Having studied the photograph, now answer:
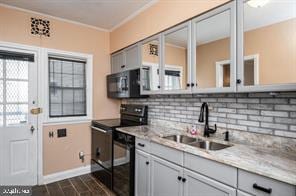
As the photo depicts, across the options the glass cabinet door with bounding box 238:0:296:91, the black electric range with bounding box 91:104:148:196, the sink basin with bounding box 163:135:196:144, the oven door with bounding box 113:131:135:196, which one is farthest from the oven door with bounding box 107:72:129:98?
the glass cabinet door with bounding box 238:0:296:91

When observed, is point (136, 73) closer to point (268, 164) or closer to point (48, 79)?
point (48, 79)

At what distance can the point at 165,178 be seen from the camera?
1.85 m

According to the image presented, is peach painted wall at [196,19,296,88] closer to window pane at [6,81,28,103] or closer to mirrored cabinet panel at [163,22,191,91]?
mirrored cabinet panel at [163,22,191,91]

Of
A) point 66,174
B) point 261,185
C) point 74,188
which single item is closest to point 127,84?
point 74,188

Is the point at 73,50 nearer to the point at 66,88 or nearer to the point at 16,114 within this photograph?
the point at 66,88

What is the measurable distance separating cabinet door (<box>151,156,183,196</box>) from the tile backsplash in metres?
0.71

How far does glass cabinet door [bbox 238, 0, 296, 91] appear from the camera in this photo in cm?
133

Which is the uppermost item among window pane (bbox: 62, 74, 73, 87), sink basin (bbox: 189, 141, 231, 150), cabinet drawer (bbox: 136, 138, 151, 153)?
window pane (bbox: 62, 74, 73, 87)

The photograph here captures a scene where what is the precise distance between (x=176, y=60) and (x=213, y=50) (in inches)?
19.5

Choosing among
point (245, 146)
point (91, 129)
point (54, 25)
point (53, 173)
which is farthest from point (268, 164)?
point (54, 25)

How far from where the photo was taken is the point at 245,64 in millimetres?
1550

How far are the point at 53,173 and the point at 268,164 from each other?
3124 mm

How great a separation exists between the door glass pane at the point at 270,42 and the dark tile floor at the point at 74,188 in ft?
7.96

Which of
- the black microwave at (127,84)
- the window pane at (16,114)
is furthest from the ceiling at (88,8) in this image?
the window pane at (16,114)
